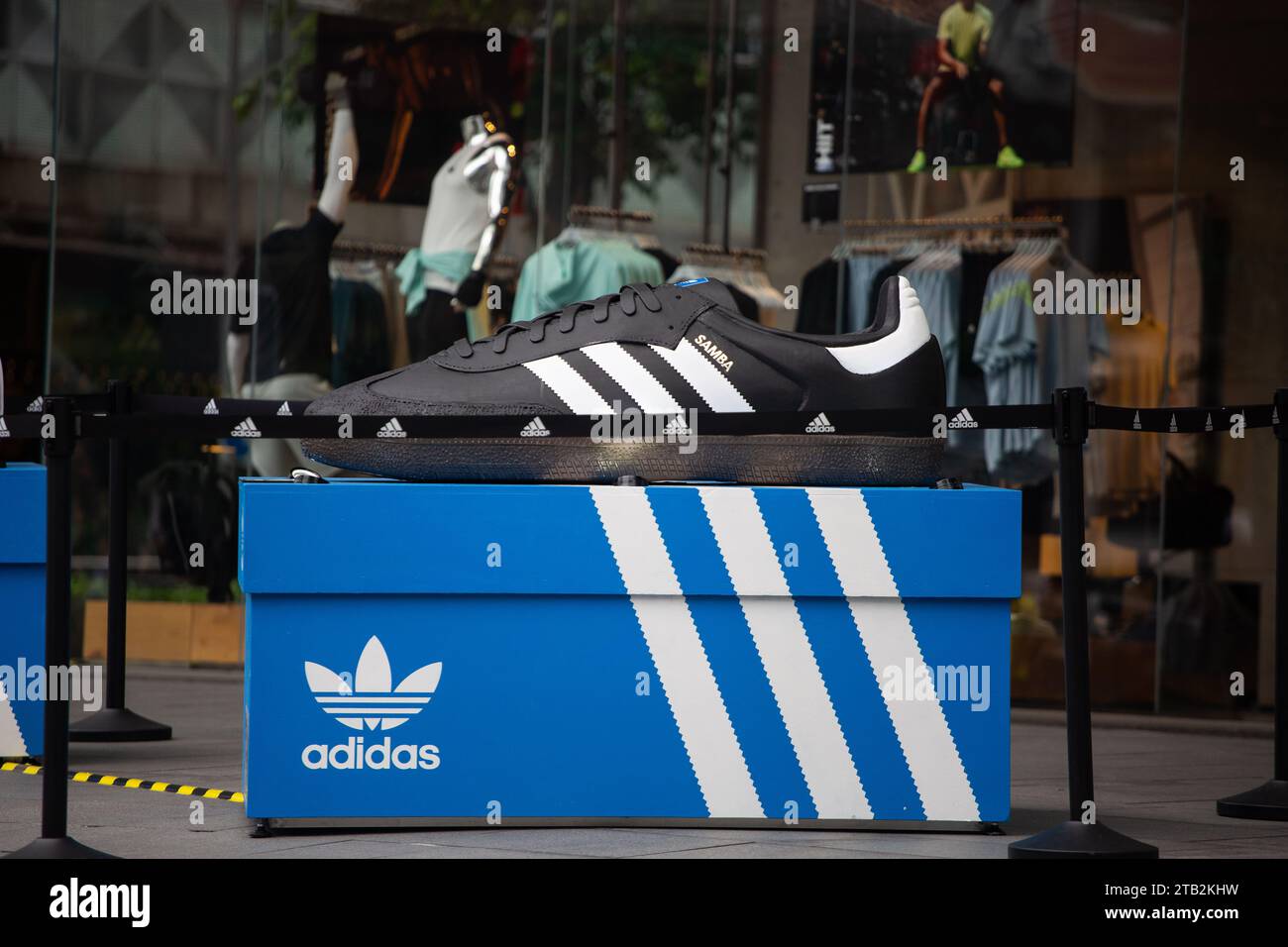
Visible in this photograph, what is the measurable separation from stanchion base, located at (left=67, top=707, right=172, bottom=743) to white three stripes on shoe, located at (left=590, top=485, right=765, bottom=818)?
2.09 meters

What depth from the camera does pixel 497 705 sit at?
3.47m

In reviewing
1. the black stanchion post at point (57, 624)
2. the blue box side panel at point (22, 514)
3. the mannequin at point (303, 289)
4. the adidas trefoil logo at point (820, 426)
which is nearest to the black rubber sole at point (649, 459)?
the adidas trefoil logo at point (820, 426)

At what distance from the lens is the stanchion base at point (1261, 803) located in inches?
154

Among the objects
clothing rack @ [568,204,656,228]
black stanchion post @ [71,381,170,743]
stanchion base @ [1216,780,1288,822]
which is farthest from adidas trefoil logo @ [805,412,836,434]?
clothing rack @ [568,204,656,228]

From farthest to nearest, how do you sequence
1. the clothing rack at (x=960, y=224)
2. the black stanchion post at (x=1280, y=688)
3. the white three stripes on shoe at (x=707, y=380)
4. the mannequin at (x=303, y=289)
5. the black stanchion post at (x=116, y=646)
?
the mannequin at (x=303, y=289) < the clothing rack at (x=960, y=224) < the black stanchion post at (x=116, y=646) < the black stanchion post at (x=1280, y=688) < the white three stripes on shoe at (x=707, y=380)

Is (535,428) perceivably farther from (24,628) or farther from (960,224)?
(960,224)

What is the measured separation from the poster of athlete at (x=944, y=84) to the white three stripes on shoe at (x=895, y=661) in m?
4.16

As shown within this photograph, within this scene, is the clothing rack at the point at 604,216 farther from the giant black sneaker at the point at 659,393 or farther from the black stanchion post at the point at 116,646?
the giant black sneaker at the point at 659,393

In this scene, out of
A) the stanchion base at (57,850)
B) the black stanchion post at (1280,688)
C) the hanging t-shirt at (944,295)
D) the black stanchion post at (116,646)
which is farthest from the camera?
the hanging t-shirt at (944,295)

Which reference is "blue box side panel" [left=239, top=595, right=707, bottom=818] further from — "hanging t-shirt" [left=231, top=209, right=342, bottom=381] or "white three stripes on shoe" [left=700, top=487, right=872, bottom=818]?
"hanging t-shirt" [left=231, top=209, right=342, bottom=381]

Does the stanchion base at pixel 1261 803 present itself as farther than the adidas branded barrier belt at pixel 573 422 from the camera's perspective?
Yes

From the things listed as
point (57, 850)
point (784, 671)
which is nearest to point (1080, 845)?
point (784, 671)

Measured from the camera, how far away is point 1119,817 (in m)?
3.87
